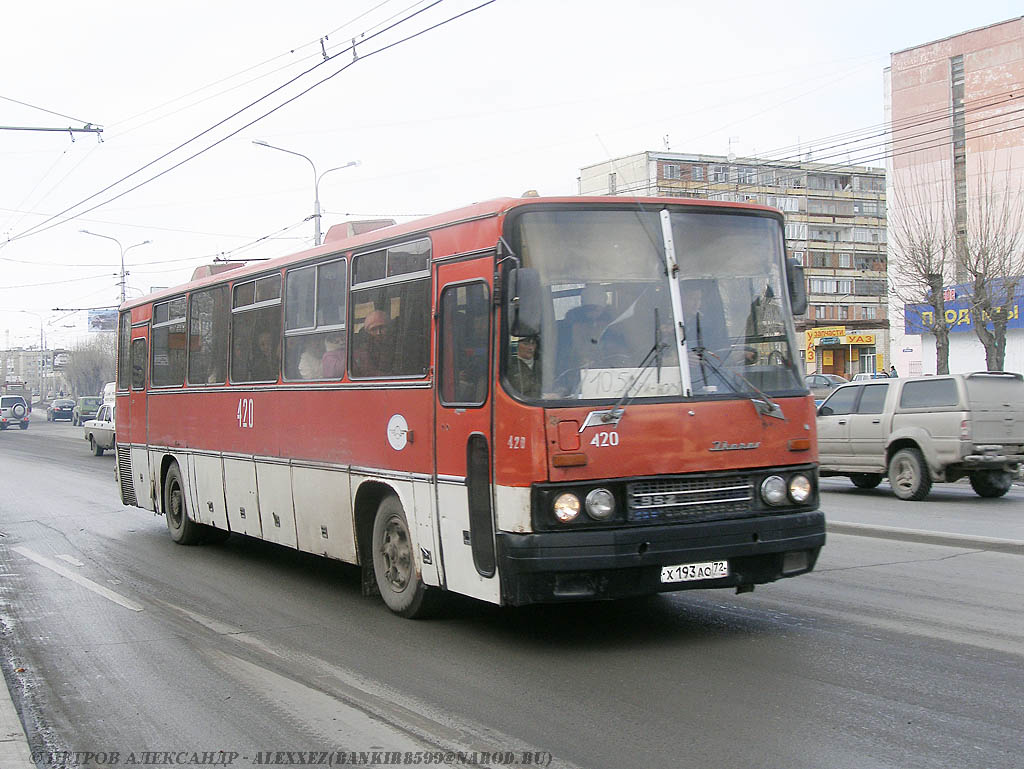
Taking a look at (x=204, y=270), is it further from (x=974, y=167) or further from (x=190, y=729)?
(x=974, y=167)

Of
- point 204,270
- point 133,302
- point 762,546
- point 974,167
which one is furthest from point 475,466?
point 974,167

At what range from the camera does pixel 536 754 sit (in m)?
5.05

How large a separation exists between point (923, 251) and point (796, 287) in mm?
30061

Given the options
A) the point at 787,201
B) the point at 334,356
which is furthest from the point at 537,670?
the point at 787,201

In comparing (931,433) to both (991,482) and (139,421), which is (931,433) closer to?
(991,482)

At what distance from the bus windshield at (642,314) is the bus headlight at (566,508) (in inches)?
23.7

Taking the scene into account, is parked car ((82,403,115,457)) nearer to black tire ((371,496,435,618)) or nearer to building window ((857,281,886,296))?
black tire ((371,496,435,618))

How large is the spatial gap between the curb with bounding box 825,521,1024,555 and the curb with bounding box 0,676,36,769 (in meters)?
6.95

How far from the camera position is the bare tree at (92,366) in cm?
11944

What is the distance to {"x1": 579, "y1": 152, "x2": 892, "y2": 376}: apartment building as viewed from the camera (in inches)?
3241

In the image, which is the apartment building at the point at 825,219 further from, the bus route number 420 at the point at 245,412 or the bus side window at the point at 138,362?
the bus route number 420 at the point at 245,412

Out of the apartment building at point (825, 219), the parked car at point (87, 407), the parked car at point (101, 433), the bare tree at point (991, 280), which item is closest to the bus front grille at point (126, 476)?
the parked car at point (101, 433)

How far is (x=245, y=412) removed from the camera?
10.9 m

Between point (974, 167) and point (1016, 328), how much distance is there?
42.3ft
